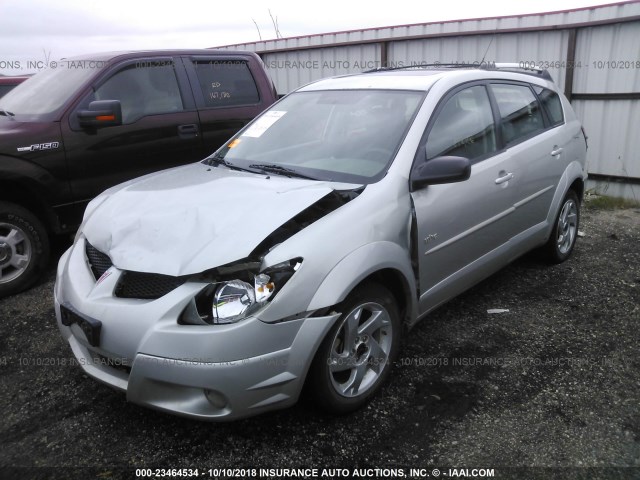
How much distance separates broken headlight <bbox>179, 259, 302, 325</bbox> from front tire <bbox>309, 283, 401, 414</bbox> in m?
0.38

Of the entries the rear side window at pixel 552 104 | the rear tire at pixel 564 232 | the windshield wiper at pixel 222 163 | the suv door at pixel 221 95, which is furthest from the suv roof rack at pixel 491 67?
the suv door at pixel 221 95

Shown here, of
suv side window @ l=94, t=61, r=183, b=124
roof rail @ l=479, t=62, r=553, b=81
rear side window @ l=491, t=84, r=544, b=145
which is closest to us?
rear side window @ l=491, t=84, r=544, b=145

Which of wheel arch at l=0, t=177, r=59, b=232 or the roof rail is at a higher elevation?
the roof rail

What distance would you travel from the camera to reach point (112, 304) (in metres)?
2.53

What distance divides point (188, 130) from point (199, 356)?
11.6 ft

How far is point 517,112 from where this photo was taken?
4.27 metres

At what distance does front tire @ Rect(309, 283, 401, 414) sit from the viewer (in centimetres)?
264

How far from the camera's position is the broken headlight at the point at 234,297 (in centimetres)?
240

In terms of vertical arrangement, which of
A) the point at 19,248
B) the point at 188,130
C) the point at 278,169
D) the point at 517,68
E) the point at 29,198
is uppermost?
the point at 517,68

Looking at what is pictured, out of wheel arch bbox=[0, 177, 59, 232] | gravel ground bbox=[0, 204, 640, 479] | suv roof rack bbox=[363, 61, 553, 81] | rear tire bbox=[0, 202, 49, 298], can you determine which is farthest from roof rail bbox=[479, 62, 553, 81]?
rear tire bbox=[0, 202, 49, 298]

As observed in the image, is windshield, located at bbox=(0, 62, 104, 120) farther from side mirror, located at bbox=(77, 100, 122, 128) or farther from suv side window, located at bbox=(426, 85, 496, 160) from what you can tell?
suv side window, located at bbox=(426, 85, 496, 160)

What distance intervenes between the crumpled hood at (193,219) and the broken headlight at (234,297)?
11 centimetres

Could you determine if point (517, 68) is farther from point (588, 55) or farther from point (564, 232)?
point (588, 55)

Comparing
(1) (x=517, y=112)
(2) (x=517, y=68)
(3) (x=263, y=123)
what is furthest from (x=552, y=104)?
(3) (x=263, y=123)
